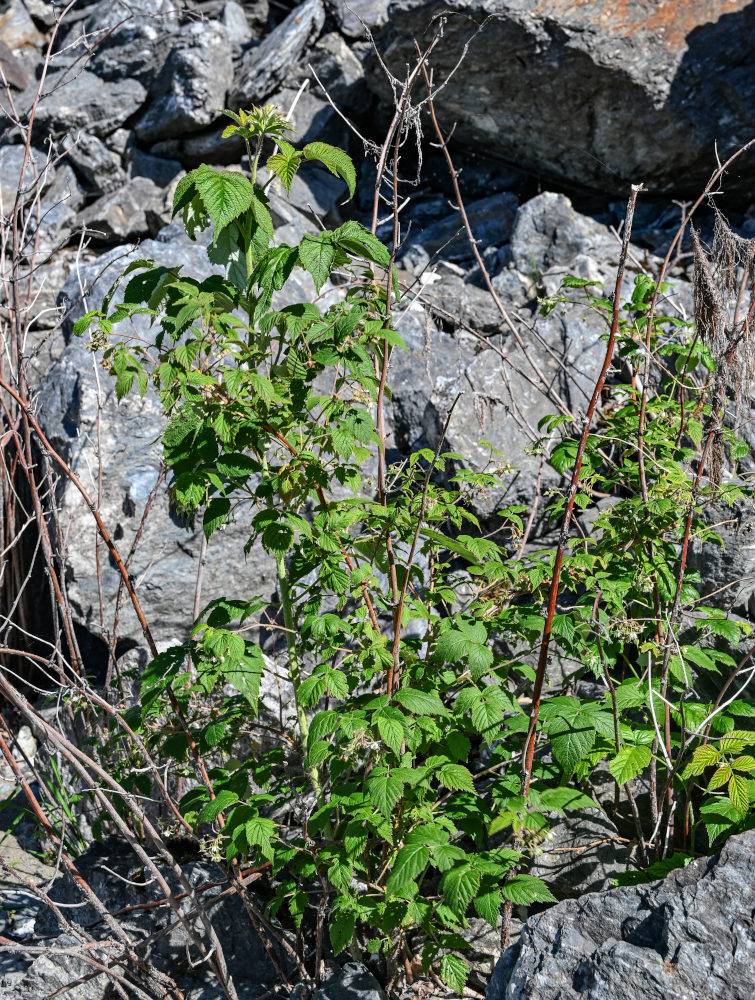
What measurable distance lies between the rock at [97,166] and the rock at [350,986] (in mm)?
5996

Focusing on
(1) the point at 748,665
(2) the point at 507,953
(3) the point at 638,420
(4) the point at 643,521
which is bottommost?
(2) the point at 507,953

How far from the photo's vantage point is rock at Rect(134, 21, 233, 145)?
6.60m

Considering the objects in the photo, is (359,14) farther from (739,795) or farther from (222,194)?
(739,795)

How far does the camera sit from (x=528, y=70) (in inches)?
229

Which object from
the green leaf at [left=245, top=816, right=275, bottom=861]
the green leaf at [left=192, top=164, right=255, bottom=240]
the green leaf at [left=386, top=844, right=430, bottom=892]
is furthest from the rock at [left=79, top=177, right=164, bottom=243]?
the green leaf at [left=386, top=844, right=430, bottom=892]

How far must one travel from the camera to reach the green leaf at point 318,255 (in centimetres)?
189

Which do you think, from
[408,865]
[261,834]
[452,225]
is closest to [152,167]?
[452,225]

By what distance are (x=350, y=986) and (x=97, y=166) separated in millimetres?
6226

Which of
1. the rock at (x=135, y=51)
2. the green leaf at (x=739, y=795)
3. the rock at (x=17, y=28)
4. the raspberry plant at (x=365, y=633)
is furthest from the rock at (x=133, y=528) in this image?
the rock at (x=17, y=28)

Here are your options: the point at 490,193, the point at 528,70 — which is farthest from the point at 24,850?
the point at 528,70

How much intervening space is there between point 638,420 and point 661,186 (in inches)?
155

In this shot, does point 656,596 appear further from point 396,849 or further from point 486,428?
point 486,428

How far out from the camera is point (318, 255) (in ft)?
6.34

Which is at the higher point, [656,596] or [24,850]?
[656,596]
